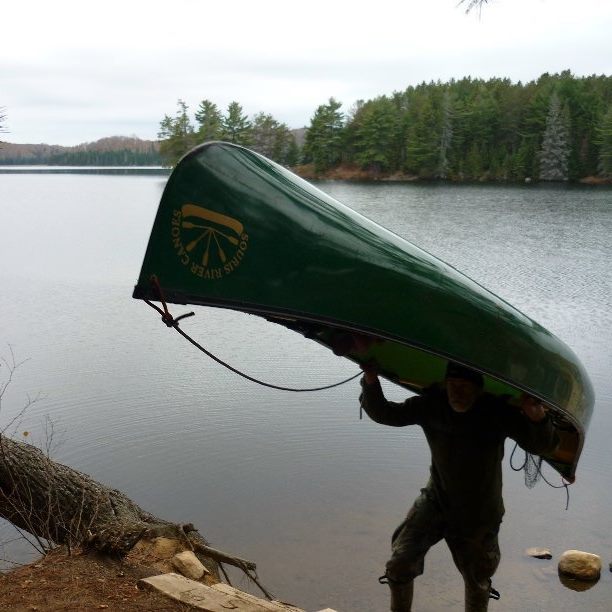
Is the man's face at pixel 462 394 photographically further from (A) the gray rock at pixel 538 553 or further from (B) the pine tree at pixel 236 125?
(B) the pine tree at pixel 236 125

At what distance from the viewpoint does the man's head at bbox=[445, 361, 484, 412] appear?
322 centimetres

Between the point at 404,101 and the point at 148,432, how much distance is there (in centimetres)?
7132

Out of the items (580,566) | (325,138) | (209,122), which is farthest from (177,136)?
(580,566)

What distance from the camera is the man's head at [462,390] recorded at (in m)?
3.22

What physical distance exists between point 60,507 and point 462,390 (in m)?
3.23

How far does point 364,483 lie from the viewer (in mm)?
7457

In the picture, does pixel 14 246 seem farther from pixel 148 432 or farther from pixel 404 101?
pixel 404 101

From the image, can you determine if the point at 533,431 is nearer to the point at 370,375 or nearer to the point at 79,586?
the point at 370,375

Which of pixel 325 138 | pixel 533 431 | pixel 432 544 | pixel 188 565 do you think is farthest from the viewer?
pixel 325 138

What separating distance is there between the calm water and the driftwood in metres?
0.99

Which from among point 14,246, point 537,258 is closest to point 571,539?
point 537,258

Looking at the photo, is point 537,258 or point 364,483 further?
point 537,258

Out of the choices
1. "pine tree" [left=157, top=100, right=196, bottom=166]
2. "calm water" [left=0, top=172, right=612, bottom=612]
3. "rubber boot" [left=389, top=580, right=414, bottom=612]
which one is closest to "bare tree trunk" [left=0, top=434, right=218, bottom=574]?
"calm water" [left=0, top=172, right=612, bottom=612]

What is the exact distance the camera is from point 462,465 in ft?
10.7
